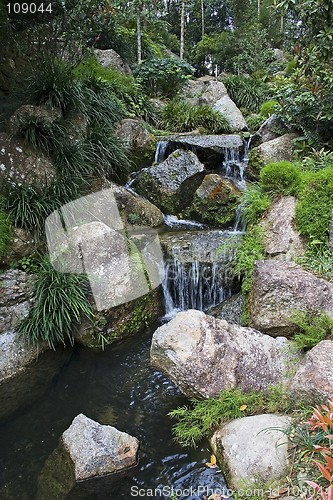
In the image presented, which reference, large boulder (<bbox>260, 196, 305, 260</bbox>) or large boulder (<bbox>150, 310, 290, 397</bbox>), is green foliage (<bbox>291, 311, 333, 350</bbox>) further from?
large boulder (<bbox>260, 196, 305, 260</bbox>)

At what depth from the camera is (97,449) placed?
3.23 m

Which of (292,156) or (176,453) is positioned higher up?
(292,156)

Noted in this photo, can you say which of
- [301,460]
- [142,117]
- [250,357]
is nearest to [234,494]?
[301,460]

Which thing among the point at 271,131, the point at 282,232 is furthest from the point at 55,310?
the point at 271,131

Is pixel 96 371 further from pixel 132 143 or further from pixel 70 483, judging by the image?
pixel 132 143

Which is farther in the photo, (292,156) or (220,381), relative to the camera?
(292,156)

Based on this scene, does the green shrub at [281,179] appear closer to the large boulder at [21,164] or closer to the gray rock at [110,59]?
the large boulder at [21,164]

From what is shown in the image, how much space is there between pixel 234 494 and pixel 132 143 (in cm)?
675

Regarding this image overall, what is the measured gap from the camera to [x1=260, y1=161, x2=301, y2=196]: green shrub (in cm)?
572

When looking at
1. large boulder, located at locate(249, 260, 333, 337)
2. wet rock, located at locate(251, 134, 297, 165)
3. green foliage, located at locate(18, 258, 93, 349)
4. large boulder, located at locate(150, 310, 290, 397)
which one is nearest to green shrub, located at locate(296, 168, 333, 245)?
large boulder, located at locate(249, 260, 333, 337)

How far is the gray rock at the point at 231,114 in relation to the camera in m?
10.1

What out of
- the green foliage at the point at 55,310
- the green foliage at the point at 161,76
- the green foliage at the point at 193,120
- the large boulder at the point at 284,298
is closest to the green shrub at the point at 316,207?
the large boulder at the point at 284,298

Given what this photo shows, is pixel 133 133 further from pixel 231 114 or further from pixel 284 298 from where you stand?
pixel 284 298

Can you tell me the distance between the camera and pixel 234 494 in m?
2.87
